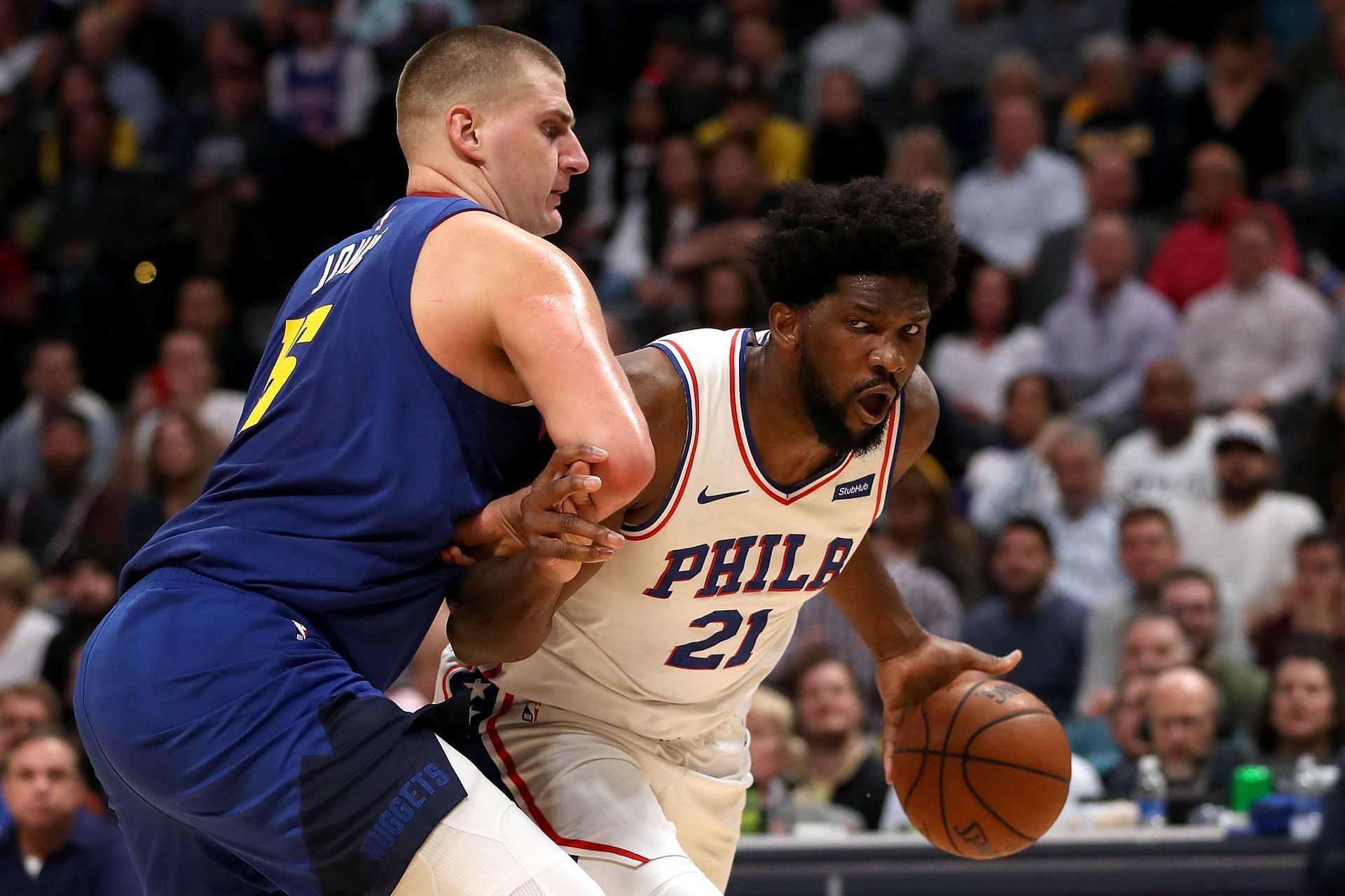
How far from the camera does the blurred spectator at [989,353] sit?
392 inches

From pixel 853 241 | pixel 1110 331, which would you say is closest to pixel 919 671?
pixel 853 241

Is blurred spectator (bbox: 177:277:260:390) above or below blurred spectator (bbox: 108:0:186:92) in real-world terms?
below

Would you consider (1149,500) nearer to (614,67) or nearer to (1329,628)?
(1329,628)

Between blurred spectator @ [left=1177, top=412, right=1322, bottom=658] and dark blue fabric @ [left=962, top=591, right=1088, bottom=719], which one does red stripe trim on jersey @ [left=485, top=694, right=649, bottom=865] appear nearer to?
dark blue fabric @ [left=962, top=591, right=1088, bottom=719]

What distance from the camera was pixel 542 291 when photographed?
3057mm

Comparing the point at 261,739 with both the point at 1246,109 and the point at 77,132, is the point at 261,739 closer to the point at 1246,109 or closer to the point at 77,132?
the point at 1246,109

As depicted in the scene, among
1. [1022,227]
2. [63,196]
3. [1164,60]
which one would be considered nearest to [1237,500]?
[1022,227]

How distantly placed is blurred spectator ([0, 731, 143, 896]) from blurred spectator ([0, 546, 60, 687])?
2.02 meters

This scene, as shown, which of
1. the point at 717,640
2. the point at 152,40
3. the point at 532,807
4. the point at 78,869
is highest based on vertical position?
the point at 717,640

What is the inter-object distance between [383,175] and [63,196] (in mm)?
2495

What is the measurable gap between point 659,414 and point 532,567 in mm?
662

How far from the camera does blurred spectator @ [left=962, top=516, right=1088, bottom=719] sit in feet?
26.9

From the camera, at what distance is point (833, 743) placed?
24.0ft

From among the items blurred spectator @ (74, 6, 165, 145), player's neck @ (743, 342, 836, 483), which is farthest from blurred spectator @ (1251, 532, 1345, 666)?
blurred spectator @ (74, 6, 165, 145)
